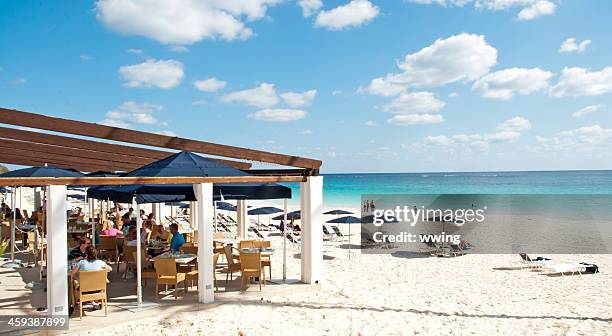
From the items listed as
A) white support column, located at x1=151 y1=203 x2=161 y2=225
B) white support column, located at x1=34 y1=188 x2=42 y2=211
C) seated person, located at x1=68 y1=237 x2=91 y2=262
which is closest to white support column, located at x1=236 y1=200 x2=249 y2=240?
white support column, located at x1=151 y1=203 x2=161 y2=225

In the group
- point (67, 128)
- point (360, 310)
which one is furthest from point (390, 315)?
point (67, 128)

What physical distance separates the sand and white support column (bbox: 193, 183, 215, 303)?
0.33 meters

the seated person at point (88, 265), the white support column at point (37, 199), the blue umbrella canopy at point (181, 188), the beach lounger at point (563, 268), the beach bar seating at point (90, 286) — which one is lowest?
the beach lounger at point (563, 268)

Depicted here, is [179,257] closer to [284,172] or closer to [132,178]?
[132,178]

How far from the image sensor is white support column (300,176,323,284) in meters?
8.01

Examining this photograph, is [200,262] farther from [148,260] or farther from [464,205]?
[464,205]

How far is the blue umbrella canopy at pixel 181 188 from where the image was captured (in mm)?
6539

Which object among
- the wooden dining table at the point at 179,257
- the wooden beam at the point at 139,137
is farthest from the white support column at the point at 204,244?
the wooden beam at the point at 139,137

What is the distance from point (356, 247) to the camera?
14984mm

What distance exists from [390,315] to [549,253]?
10.9m

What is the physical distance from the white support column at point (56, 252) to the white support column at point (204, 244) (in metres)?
1.85

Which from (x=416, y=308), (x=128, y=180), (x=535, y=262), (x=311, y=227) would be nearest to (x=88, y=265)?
(x=128, y=180)

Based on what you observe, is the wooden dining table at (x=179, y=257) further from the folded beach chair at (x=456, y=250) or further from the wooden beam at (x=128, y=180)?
the folded beach chair at (x=456, y=250)

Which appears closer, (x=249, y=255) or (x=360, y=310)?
(x=360, y=310)
